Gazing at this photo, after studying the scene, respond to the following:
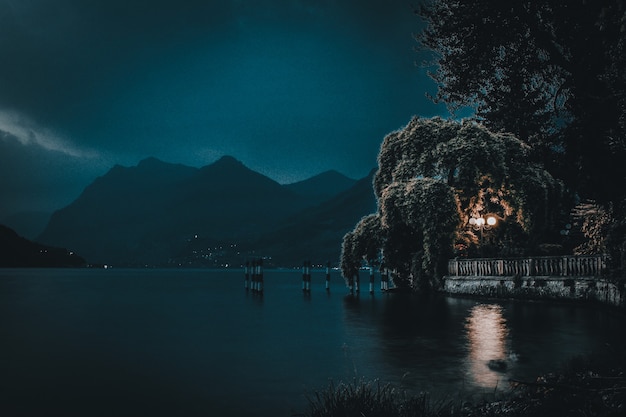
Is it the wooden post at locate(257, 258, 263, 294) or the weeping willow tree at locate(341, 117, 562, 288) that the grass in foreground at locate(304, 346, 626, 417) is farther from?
the wooden post at locate(257, 258, 263, 294)

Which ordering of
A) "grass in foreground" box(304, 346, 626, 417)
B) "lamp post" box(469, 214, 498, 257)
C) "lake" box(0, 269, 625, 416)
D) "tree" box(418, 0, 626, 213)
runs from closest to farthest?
"grass in foreground" box(304, 346, 626, 417), "lake" box(0, 269, 625, 416), "tree" box(418, 0, 626, 213), "lamp post" box(469, 214, 498, 257)

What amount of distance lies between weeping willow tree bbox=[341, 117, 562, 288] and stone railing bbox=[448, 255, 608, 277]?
180 centimetres

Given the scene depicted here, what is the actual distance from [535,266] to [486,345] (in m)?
15.3

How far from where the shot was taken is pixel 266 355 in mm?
17031

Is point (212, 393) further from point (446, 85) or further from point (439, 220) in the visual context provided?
point (439, 220)

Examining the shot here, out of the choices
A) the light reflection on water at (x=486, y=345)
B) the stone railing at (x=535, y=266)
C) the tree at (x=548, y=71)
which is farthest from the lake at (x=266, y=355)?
the tree at (x=548, y=71)

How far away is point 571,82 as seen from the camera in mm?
13969

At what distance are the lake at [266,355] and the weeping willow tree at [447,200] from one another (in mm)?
8800

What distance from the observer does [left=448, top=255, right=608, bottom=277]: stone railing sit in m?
25.5

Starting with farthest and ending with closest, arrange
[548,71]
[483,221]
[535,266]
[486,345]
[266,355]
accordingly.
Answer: [483,221] < [535,266] < [266,355] < [486,345] < [548,71]

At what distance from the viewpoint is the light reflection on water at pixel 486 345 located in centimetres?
1188

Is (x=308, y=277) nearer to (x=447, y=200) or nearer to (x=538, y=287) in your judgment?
(x=447, y=200)

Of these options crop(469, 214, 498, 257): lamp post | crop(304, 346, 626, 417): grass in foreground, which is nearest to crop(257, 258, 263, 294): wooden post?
crop(469, 214, 498, 257): lamp post

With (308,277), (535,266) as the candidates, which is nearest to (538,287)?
(535,266)
